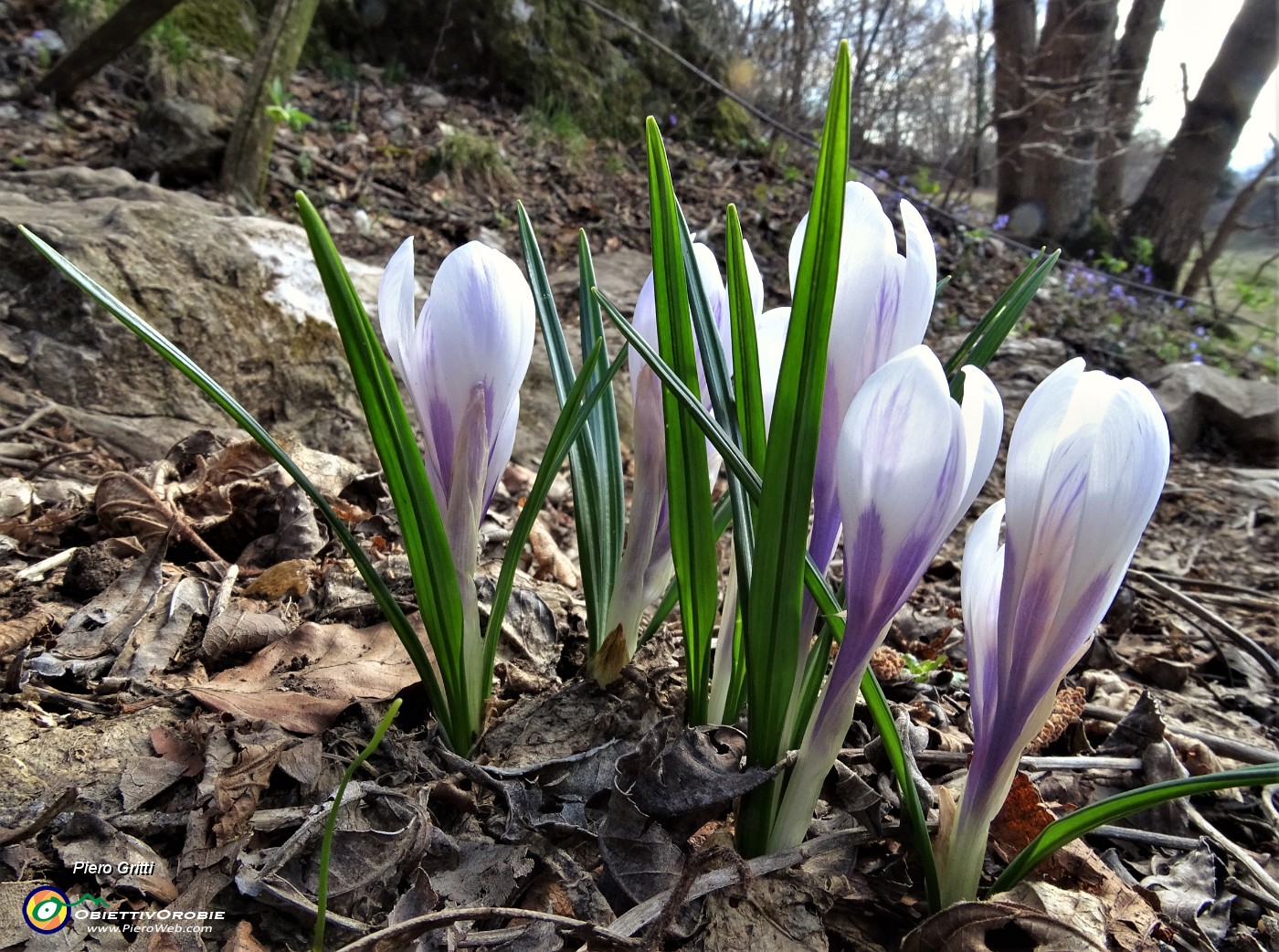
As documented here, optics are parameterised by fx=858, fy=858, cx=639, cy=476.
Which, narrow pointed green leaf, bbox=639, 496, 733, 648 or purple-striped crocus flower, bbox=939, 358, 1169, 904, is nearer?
purple-striped crocus flower, bbox=939, 358, 1169, 904

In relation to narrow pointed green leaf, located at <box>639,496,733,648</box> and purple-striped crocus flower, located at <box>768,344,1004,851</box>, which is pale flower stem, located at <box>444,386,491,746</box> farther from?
purple-striped crocus flower, located at <box>768,344,1004,851</box>

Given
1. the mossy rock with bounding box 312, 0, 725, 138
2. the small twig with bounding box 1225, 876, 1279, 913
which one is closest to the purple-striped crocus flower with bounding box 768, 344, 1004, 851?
the small twig with bounding box 1225, 876, 1279, 913

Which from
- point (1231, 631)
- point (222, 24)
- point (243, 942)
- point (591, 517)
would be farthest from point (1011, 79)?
point (243, 942)

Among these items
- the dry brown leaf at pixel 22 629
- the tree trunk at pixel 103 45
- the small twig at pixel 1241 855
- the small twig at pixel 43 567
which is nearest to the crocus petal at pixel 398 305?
the dry brown leaf at pixel 22 629

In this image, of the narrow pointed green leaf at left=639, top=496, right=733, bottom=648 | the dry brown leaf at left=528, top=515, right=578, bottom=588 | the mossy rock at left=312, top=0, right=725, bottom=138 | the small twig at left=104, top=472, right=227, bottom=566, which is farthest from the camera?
the mossy rock at left=312, top=0, right=725, bottom=138

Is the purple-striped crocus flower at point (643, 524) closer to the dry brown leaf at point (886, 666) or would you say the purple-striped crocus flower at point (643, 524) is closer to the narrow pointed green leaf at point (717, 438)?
the narrow pointed green leaf at point (717, 438)

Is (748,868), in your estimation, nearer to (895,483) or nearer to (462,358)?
(895,483)
